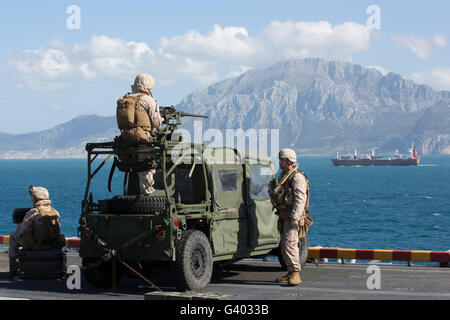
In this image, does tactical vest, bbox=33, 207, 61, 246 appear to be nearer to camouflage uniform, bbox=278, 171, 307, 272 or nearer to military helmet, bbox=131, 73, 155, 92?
military helmet, bbox=131, 73, 155, 92

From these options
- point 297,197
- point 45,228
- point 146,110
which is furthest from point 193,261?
point 45,228

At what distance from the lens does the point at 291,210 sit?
38.0 feet

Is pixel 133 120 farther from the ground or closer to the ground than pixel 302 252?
farther from the ground

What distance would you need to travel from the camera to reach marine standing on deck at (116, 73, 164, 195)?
36.4ft

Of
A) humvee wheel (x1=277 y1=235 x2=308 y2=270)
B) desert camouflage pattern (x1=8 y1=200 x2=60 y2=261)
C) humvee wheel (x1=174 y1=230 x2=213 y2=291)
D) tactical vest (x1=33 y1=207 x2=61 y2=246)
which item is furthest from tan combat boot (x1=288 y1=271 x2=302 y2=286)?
desert camouflage pattern (x1=8 y1=200 x2=60 y2=261)

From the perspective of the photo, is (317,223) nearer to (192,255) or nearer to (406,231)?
(406,231)

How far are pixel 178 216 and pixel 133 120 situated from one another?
1.79 metres

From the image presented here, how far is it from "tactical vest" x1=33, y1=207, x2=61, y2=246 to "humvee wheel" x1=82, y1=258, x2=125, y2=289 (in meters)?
1.11

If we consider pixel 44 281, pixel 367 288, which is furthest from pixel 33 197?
pixel 367 288

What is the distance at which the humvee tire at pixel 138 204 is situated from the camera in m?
10.8

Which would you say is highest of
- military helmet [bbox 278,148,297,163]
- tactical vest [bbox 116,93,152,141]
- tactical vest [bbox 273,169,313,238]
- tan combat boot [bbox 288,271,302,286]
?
tactical vest [bbox 116,93,152,141]

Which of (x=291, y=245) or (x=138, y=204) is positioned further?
(x=291, y=245)

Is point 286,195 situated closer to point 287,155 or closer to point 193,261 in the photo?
point 287,155

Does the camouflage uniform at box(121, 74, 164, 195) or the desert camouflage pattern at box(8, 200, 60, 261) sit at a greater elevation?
the camouflage uniform at box(121, 74, 164, 195)
